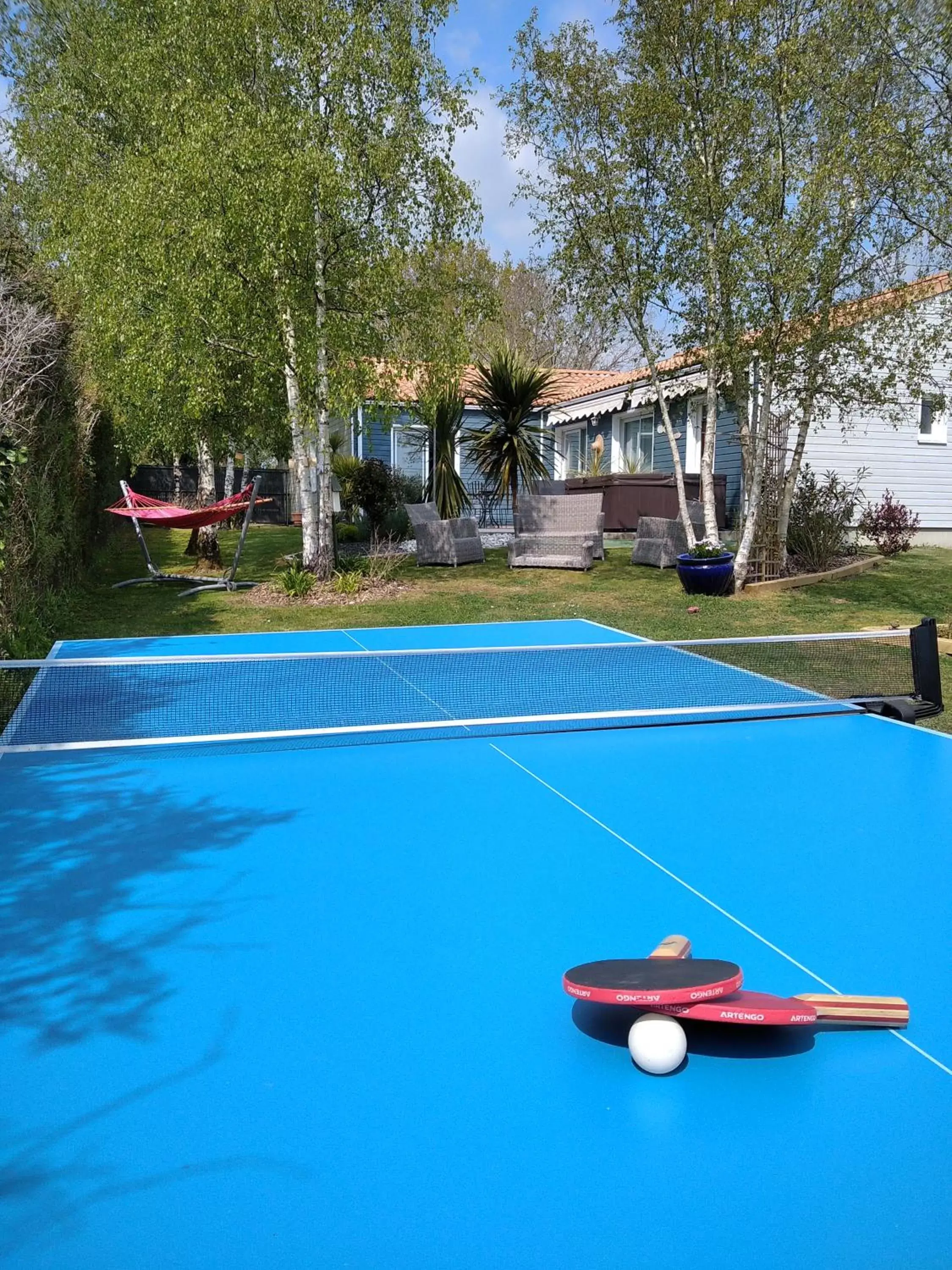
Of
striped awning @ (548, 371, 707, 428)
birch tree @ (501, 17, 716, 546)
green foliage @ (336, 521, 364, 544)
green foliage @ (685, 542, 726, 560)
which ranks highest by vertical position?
birch tree @ (501, 17, 716, 546)

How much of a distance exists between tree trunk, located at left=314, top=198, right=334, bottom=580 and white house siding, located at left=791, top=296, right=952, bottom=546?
33.2 feet

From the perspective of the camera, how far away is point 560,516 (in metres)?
16.2

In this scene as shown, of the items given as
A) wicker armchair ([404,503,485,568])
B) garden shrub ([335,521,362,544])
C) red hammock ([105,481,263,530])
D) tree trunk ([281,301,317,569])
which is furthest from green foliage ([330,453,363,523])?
red hammock ([105,481,263,530])

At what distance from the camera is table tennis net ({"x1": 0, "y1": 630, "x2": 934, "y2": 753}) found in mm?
6051

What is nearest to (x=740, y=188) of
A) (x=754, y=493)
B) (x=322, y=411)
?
(x=754, y=493)

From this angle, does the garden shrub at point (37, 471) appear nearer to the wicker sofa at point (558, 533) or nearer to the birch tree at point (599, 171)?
the birch tree at point (599, 171)

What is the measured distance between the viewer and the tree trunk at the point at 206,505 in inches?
618

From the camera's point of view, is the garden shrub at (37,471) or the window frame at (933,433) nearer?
the garden shrub at (37,471)

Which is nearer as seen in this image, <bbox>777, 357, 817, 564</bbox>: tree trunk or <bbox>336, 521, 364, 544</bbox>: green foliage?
<bbox>777, 357, 817, 564</bbox>: tree trunk

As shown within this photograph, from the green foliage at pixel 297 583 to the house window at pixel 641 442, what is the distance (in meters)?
11.9

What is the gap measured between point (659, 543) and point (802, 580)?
2446mm

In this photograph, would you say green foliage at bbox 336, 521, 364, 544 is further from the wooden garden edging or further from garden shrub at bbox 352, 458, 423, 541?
the wooden garden edging

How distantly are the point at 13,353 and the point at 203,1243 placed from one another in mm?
7434

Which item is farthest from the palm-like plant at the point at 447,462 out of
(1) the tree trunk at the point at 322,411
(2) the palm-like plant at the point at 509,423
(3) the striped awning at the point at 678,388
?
(1) the tree trunk at the point at 322,411
